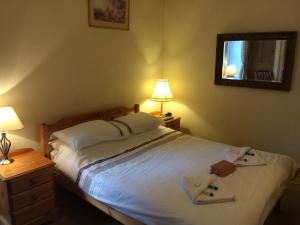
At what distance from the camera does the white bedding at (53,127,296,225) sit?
5.41 feet

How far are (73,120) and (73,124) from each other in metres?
0.04

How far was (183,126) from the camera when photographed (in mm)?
3916

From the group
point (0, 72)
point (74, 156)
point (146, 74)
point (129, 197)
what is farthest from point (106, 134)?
point (146, 74)

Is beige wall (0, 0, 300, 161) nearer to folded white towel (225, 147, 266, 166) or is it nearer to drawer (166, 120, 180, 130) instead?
drawer (166, 120, 180, 130)

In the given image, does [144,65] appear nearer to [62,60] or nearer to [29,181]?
[62,60]

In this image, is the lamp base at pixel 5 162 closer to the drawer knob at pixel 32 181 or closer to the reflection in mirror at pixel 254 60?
the drawer knob at pixel 32 181

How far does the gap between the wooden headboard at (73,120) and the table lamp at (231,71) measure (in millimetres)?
1244

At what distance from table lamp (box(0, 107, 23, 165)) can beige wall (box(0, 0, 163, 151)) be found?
228 millimetres

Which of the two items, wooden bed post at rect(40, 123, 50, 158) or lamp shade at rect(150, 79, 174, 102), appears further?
lamp shade at rect(150, 79, 174, 102)

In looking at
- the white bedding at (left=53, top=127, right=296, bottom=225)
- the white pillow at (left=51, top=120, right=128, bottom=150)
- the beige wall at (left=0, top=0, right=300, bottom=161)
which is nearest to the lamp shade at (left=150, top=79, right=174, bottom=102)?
the beige wall at (left=0, top=0, right=300, bottom=161)

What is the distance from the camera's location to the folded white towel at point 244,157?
2.29 m

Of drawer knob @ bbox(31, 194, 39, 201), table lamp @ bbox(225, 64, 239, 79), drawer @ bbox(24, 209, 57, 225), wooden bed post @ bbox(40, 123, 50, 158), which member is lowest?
drawer @ bbox(24, 209, 57, 225)

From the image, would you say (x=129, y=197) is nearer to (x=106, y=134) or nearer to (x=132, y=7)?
(x=106, y=134)

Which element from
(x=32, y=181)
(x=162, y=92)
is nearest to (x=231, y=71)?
(x=162, y=92)
